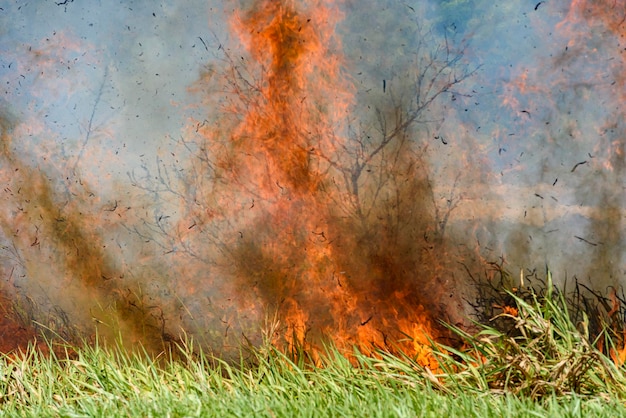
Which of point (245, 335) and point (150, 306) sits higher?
point (150, 306)

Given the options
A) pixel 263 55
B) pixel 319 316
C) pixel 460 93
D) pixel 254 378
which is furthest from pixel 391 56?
pixel 254 378

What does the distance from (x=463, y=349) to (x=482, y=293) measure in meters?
0.26

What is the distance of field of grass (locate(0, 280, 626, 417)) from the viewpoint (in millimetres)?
2859

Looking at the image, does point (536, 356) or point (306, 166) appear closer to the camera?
point (536, 356)

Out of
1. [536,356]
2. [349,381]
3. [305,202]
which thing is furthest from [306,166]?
[536,356]

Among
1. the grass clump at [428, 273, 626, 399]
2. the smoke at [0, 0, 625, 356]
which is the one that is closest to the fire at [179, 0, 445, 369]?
the smoke at [0, 0, 625, 356]

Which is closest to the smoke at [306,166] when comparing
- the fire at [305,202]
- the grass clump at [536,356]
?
the fire at [305,202]

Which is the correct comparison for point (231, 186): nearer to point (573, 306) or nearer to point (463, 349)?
point (463, 349)

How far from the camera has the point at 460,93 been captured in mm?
3717

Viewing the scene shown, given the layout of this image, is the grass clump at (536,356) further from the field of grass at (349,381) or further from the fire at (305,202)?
the fire at (305,202)

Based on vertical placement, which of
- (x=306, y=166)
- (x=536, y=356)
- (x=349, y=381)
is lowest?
(x=536, y=356)

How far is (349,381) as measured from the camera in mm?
3314

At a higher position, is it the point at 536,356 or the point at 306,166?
the point at 306,166

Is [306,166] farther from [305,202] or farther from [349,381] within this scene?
[349,381]
